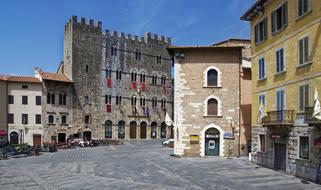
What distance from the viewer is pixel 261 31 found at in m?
27.8

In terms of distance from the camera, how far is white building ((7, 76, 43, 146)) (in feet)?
165

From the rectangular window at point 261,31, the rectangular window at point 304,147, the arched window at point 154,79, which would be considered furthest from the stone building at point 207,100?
the arched window at point 154,79

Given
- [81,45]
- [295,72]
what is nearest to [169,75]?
[81,45]

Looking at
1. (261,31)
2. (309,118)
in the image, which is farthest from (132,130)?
(309,118)

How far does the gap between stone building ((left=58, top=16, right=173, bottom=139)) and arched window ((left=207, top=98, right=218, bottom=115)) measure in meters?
28.7

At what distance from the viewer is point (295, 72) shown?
880 inches

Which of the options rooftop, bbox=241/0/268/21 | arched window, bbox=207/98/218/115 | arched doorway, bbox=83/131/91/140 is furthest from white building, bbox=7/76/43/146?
rooftop, bbox=241/0/268/21

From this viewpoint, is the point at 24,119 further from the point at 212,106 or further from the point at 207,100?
the point at 212,106

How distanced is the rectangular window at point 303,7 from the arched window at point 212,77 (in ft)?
45.9

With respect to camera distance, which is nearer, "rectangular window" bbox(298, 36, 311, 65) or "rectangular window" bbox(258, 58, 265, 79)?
"rectangular window" bbox(298, 36, 311, 65)

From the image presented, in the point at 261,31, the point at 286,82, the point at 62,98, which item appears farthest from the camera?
the point at 62,98

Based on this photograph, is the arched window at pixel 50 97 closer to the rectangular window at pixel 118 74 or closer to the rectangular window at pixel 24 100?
the rectangular window at pixel 24 100

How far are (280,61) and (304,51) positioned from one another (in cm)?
313

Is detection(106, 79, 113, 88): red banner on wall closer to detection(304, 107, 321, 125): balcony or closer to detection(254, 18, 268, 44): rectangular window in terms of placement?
detection(254, 18, 268, 44): rectangular window
